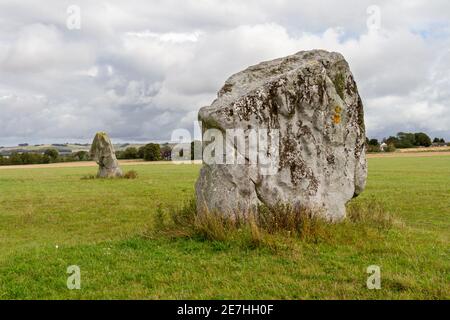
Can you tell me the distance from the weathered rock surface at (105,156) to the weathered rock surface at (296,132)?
28.5 metres

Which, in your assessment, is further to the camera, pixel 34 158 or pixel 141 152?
pixel 141 152

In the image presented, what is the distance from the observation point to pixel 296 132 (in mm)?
12398

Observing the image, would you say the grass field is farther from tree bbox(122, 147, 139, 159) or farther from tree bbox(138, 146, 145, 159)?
tree bbox(122, 147, 139, 159)

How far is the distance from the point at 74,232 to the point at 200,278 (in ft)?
30.2

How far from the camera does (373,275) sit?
845 centimetres

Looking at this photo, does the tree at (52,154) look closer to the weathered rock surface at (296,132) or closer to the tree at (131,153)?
the tree at (131,153)

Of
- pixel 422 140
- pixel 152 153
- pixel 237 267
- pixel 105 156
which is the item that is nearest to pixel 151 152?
pixel 152 153

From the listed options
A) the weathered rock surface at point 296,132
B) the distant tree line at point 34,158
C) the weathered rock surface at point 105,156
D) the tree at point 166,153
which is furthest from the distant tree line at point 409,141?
the weathered rock surface at point 296,132

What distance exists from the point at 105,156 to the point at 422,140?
113709 millimetres

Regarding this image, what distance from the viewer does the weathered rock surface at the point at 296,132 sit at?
11609mm

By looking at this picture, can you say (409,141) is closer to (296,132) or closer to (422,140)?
(422,140)

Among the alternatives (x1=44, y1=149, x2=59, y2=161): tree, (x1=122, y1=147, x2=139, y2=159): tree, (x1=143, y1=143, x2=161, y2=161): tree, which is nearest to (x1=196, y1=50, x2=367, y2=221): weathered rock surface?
(x1=143, y1=143, x2=161, y2=161): tree

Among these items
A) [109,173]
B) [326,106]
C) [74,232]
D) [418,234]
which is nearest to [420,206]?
[418,234]

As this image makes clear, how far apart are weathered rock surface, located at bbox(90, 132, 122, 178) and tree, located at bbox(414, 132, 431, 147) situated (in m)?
112
